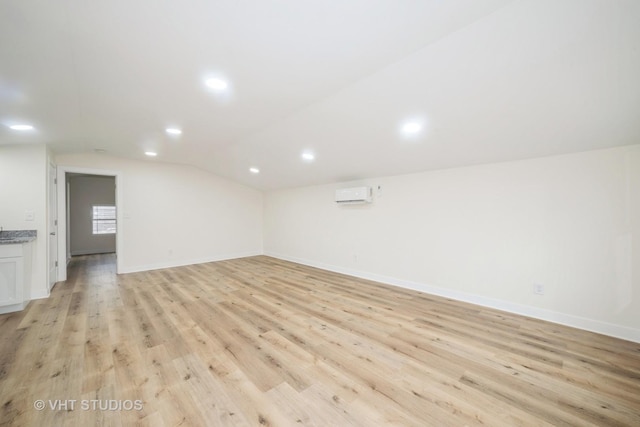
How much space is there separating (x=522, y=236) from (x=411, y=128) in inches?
74.9

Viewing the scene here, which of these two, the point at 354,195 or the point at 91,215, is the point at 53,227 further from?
the point at 354,195

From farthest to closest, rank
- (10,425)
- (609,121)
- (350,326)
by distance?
(350,326), (609,121), (10,425)

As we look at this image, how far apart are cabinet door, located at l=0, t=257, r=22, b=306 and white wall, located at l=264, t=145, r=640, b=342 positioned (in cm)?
485

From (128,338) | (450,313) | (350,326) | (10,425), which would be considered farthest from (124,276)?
(450,313)

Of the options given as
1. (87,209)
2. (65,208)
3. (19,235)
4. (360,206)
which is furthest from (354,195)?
(87,209)

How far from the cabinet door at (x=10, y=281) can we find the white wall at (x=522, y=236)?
15.9 feet

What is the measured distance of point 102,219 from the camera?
7.87 metres

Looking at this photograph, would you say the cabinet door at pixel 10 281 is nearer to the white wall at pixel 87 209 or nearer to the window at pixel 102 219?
the white wall at pixel 87 209

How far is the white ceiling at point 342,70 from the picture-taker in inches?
54.2

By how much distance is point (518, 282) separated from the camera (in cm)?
304

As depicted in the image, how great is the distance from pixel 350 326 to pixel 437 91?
2474 mm

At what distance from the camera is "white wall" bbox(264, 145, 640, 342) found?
2.46 m

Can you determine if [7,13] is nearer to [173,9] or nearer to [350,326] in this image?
[173,9]

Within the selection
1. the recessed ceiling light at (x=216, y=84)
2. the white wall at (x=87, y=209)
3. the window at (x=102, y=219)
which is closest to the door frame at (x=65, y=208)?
the white wall at (x=87, y=209)
